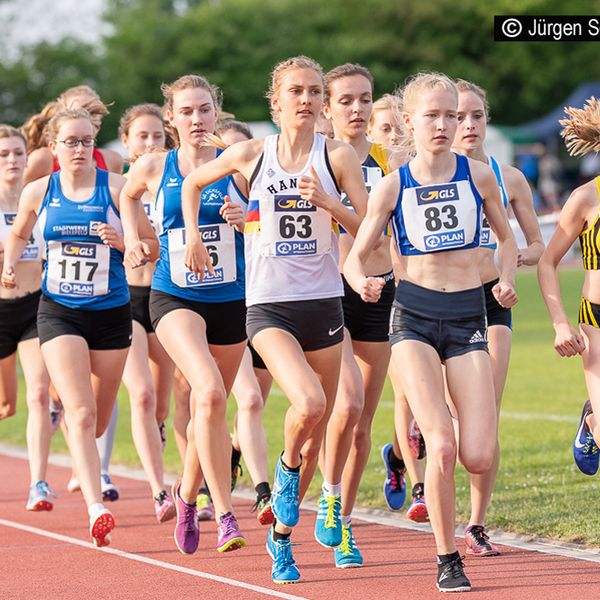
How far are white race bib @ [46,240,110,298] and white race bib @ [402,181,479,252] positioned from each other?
2.20 metres

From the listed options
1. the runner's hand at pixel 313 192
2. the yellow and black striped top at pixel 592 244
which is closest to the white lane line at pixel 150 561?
the runner's hand at pixel 313 192

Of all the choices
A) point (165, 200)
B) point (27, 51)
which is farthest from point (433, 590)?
point (27, 51)

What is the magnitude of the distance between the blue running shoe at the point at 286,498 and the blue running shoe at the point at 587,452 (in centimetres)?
203

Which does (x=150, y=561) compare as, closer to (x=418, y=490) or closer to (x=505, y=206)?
(x=418, y=490)

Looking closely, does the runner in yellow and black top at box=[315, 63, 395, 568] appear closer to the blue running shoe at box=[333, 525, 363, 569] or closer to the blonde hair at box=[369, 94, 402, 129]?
the blue running shoe at box=[333, 525, 363, 569]

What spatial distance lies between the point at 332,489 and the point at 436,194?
65.3 inches

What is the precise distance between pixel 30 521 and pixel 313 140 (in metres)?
3.50

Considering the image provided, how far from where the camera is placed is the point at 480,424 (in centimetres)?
641

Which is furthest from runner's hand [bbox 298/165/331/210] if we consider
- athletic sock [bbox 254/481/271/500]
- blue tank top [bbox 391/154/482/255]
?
athletic sock [bbox 254/481/271/500]

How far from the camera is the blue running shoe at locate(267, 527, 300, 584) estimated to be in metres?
6.85

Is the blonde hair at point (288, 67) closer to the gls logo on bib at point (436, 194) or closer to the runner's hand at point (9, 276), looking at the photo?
the gls logo on bib at point (436, 194)

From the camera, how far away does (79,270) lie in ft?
26.6

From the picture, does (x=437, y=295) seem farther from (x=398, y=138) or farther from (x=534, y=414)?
(x=534, y=414)

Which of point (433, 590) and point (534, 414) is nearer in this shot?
point (433, 590)
